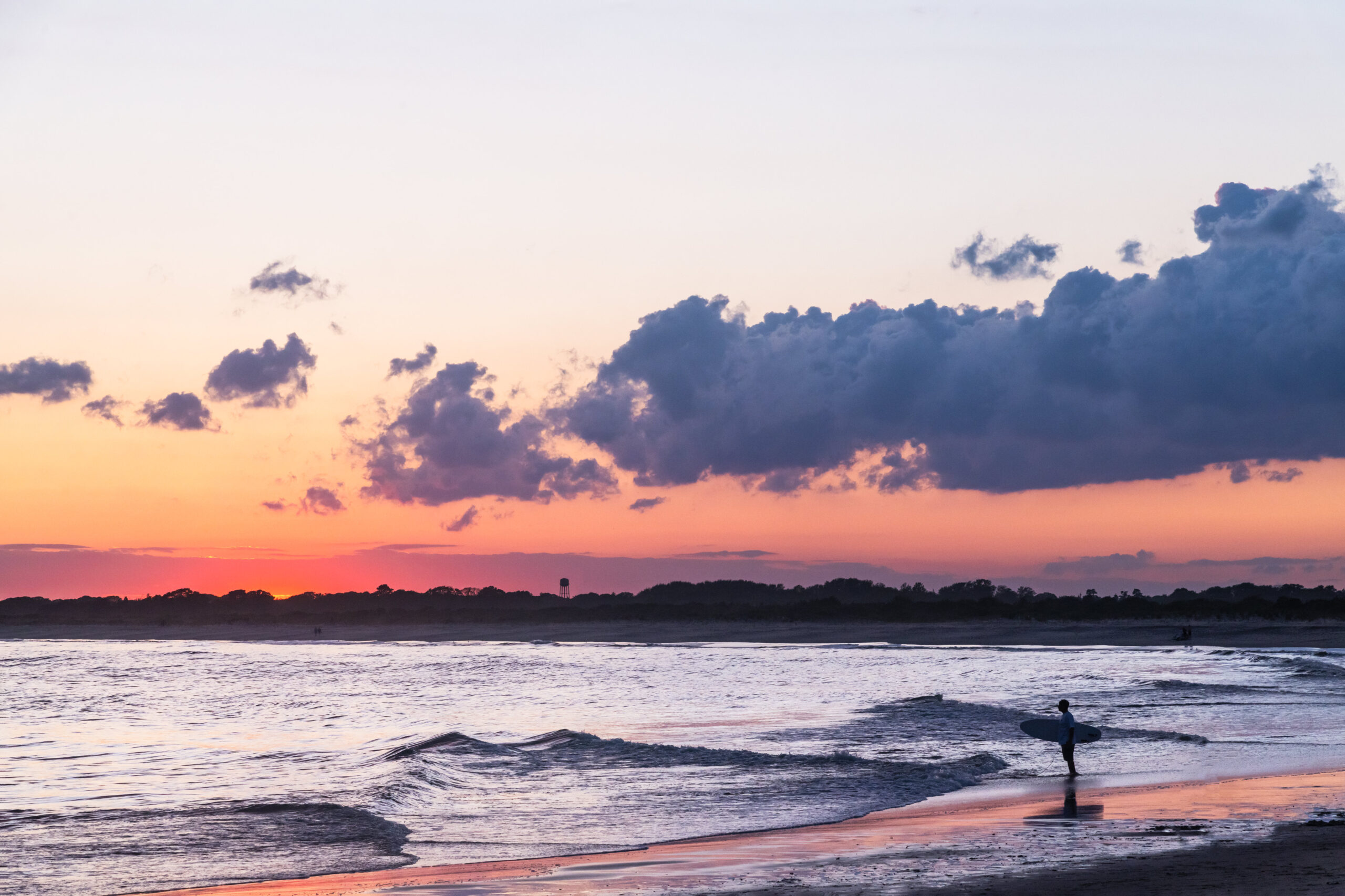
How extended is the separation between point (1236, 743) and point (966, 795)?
11.4 metres

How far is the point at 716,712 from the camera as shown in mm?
43062

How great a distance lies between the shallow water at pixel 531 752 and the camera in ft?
65.2

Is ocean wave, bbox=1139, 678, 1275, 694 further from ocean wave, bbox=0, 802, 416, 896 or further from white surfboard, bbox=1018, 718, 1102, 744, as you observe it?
ocean wave, bbox=0, 802, 416, 896

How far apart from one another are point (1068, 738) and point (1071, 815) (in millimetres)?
5916

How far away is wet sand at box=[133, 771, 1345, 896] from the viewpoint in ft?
46.2

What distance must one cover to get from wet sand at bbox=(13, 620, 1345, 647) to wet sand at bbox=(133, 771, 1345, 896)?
76.6m

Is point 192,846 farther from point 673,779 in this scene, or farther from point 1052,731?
point 1052,731

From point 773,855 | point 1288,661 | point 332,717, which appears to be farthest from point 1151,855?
point 1288,661

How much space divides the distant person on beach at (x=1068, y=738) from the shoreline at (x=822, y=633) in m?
70.2

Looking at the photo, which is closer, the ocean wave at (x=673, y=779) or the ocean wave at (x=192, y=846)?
the ocean wave at (x=192, y=846)

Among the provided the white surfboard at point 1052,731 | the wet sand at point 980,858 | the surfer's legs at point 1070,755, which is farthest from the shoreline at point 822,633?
the wet sand at point 980,858

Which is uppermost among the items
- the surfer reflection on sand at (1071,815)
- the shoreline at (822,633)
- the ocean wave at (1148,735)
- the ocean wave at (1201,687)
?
the surfer reflection on sand at (1071,815)

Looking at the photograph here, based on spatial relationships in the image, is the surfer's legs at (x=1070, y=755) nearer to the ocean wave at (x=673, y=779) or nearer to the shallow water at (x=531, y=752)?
the shallow water at (x=531, y=752)

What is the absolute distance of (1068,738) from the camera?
2530 centimetres
